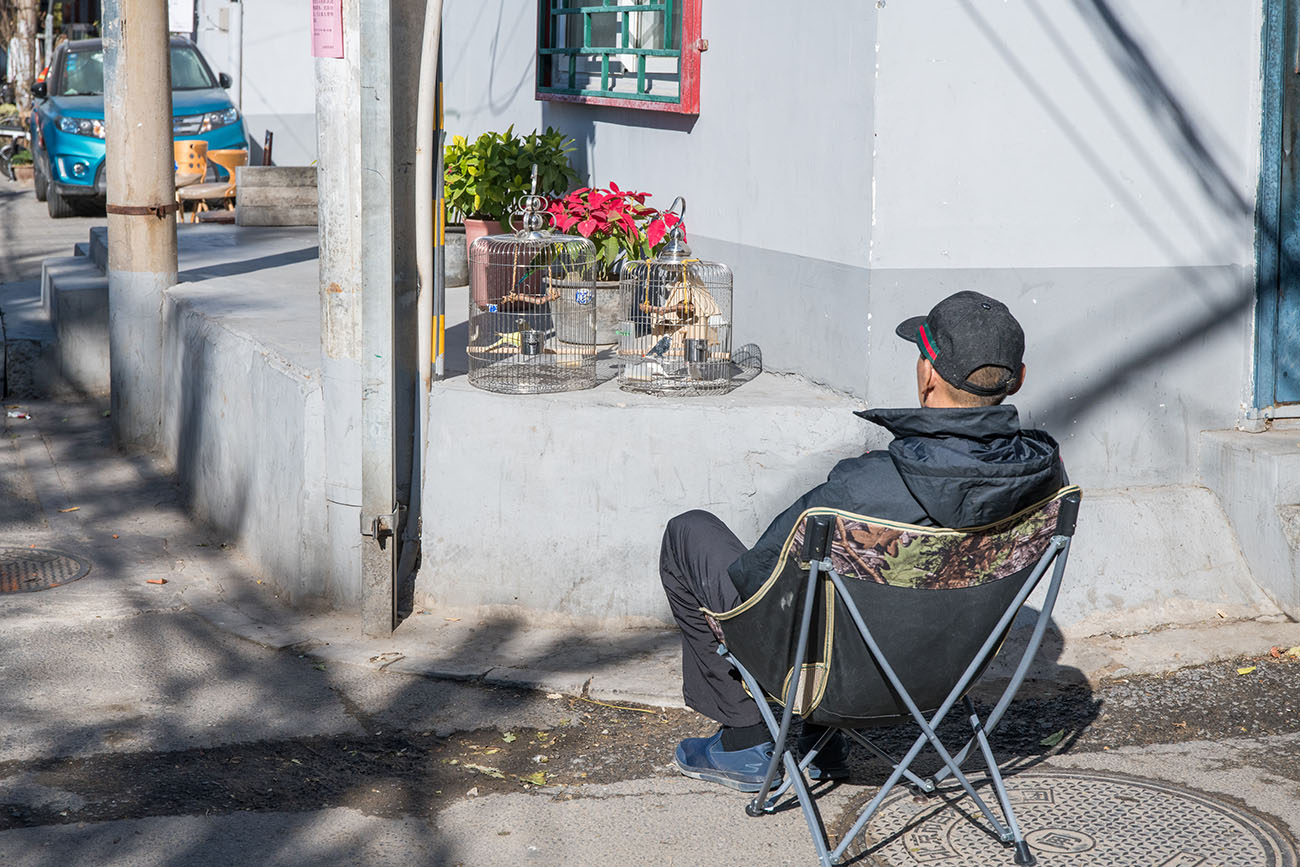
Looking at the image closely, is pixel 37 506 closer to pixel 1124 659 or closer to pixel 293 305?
pixel 293 305

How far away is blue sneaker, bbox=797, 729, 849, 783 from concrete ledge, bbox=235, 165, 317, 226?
8175 millimetres

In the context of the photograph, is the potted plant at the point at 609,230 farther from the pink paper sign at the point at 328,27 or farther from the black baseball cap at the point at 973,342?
the black baseball cap at the point at 973,342

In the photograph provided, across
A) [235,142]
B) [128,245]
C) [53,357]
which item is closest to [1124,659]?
[128,245]

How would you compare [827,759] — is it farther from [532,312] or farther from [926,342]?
[532,312]

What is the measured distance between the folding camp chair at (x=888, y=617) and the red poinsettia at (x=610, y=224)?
3.00m

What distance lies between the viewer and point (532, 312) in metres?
5.71

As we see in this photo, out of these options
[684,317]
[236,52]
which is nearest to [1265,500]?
[684,317]

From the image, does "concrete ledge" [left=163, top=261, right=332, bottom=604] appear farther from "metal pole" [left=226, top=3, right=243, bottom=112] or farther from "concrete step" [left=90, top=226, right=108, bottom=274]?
"metal pole" [left=226, top=3, right=243, bottom=112]

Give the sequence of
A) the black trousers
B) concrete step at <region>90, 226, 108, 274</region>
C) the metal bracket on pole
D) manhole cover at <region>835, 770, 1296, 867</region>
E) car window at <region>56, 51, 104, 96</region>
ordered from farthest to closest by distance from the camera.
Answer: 1. car window at <region>56, 51, 104, 96</region>
2. concrete step at <region>90, 226, 108, 274</region>
3. the metal bracket on pole
4. the black trousers
5. manhole cover at <region>835, 770, 1296, 867</region>

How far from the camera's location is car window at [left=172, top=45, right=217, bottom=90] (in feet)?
54.1

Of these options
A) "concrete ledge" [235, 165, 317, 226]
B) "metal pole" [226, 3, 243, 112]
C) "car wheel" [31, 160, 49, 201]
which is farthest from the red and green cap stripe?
"metal pole" [226, 3, 243, 112]

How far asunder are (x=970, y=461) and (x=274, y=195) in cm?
903

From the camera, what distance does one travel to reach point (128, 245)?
7477 mm

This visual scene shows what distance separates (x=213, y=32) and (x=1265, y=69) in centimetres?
1933
